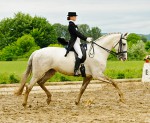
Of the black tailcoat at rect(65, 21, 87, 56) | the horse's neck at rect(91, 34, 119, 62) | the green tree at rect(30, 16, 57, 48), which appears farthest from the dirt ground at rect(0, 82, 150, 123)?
the green tree at rect(30, 16, 57, 48)

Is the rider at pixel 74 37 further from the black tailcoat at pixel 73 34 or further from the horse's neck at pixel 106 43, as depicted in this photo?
the horse's neck at pixel 106 43

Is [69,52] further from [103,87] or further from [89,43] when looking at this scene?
[103,87]

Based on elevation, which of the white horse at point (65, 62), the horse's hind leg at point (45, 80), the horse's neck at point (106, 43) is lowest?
the horse's hind leg at point (45, 80)

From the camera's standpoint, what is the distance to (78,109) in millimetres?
11047

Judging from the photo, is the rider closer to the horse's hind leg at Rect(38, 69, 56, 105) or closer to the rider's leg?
the rider's leg

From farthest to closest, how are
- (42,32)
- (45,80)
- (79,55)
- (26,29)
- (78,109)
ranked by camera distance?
(26,29)
(42,32)
(45,80)
(79,55)
(78,109)

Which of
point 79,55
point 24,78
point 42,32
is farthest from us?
point 42,32

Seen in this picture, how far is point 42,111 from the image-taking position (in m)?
10.7

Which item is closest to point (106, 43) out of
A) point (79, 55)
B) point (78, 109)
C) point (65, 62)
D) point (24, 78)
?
point (79, 55)

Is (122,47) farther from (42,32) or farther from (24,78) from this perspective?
(42,32)

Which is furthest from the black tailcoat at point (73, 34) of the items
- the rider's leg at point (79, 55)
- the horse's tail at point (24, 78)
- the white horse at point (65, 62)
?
the horse's tail at point (24, 78)

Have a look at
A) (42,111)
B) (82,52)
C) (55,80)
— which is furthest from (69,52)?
(55,80)

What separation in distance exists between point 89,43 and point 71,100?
6.76 feet

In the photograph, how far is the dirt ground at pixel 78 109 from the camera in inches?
364
